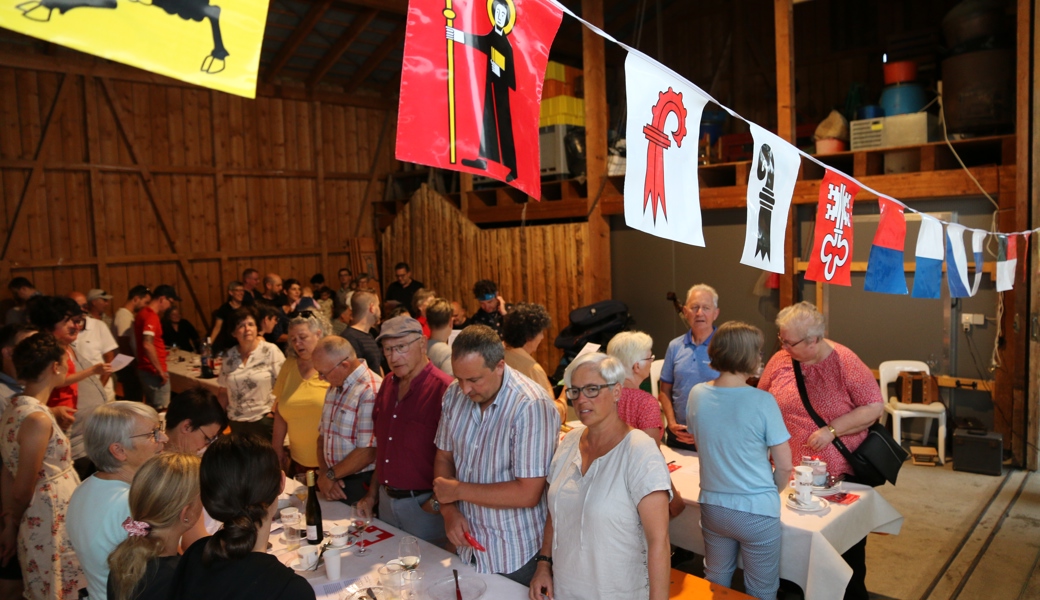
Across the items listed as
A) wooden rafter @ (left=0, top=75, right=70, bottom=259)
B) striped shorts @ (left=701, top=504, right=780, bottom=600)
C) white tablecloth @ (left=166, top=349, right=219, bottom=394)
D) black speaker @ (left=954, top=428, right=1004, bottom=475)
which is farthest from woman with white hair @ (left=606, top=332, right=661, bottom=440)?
wooden rafter @ (left=0, top=75, right=70, bottom=259)

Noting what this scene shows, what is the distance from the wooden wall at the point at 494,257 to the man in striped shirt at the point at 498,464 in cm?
631

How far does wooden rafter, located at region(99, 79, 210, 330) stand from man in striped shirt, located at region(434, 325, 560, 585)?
9.85 m

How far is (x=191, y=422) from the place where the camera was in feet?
10.3

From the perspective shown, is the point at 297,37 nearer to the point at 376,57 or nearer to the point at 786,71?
the point at 376,57

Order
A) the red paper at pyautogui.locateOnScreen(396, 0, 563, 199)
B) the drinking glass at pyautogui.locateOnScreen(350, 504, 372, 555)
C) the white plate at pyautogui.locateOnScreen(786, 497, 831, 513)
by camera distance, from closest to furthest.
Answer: the red paper at pyautogui.locateOnScreen(396, 0, 563, 199) < the drinking glass at pyautogui.locateOnScreen(350, 504, 372, 555) < the white plate at pyautogui.locateOnScreen(786, 497, 831, 513)

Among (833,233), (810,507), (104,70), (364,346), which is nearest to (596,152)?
(364,346)

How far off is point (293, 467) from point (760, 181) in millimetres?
3279

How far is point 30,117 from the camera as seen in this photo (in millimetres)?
9922

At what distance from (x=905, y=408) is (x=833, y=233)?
3.45m

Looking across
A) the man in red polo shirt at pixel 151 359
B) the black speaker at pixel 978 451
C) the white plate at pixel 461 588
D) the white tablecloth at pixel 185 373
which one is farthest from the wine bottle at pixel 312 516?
the black speaker at pixel 978 451

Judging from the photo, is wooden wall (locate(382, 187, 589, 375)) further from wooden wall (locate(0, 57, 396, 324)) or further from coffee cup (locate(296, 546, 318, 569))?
coffee cup (locate(296, 546, 318, 569))

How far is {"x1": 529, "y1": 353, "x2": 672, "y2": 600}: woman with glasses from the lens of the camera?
2258 millimetres

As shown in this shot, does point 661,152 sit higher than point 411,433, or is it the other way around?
point 661,152

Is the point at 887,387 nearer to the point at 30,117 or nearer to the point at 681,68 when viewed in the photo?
the point at 681,68
